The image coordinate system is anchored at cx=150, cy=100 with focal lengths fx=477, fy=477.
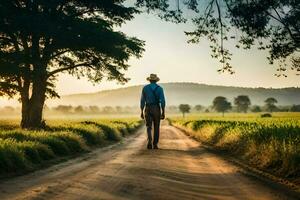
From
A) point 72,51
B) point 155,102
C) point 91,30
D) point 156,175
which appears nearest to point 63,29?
point 91,30

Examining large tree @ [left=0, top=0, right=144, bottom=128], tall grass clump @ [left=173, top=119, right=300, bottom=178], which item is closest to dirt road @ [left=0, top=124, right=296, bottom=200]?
tall grass clump @ [left=173, top=119, right=300, bottom=178]

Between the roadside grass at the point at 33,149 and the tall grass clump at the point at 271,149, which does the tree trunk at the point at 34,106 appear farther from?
the tall grass clump at the point at 271,149

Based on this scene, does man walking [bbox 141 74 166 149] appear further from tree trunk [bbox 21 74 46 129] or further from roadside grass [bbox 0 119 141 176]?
tree trunk [bbox 21 74 46 129]

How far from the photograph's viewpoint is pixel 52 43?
81.8ft

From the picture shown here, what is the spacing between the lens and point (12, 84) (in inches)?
1049

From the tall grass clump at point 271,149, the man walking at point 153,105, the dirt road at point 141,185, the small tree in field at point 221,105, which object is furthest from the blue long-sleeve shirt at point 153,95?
the small tree in field at point 221,105

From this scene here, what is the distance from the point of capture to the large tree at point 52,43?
2278 cm

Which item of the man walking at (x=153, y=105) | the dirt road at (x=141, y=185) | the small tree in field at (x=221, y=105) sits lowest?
the dirt road at (x=141, y=185)

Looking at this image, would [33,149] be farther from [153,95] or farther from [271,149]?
[271,149]

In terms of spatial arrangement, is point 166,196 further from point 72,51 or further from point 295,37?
point 72,51

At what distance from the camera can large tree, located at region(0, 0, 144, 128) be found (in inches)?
897

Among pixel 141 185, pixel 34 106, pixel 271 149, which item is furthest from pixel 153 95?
pixel 34 106

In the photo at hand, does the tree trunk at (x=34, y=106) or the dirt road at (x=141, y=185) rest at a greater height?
the tree trunk at (x=34, y=106)

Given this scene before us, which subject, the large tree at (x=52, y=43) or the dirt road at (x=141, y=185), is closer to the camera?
the dirt road at (x=141, y=185)
